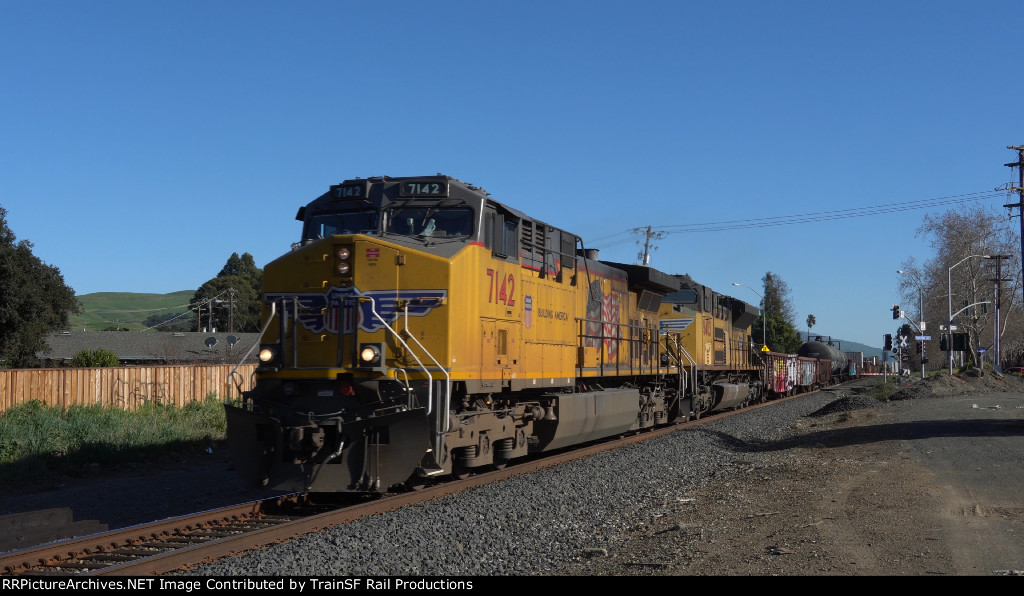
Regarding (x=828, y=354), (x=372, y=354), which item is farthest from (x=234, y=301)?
(x=372, y=354)

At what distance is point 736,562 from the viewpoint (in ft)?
21.9

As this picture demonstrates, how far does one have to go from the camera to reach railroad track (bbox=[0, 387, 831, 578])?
6.58 m

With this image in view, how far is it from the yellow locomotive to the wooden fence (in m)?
6.65

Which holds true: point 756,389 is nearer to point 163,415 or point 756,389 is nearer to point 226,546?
point 163,415

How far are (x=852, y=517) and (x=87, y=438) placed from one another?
43.1 ft

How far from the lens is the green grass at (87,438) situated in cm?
1343

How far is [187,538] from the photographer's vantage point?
7.86 m

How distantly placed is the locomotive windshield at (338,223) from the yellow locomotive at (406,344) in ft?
0.06

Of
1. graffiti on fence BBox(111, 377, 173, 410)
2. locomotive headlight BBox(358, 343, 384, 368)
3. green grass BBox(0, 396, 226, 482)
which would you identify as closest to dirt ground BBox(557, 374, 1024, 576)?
locomotive headlight BBox(358, 343, 384, 368)

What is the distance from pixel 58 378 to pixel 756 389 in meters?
23.4

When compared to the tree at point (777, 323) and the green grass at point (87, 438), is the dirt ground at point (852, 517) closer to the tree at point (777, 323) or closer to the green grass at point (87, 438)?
the green grass at point (87, 438)

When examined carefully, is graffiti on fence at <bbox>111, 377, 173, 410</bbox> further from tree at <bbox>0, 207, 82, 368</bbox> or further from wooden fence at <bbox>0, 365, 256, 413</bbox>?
tree at <bbox>0, 207, 82, 368</bbox>

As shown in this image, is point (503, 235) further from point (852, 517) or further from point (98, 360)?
point (98, 360)
